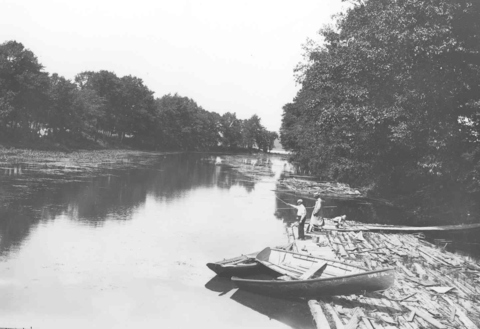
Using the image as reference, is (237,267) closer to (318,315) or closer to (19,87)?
(318,315)

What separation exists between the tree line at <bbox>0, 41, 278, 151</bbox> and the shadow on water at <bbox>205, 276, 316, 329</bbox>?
5974 cm

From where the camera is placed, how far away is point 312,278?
552 inches

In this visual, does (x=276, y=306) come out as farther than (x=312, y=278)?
Yes

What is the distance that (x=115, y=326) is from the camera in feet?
40.2

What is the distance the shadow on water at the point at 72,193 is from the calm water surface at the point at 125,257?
0.11 meters

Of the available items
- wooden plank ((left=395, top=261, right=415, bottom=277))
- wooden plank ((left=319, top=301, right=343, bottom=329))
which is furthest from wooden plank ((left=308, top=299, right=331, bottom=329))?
wooden plank ((left=395, top=261, right=415, bottom=277))

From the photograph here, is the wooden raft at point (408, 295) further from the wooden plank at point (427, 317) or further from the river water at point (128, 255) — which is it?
the river water at point (128, 255)

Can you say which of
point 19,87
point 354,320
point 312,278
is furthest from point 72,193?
point 19,87

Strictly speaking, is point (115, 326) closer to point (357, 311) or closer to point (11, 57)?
point (357, 311)

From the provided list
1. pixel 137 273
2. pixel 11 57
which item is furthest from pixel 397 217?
pixel 11 57

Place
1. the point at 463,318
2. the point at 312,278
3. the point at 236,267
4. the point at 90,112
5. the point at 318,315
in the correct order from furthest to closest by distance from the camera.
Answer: the point at 90,112 → the point at 236,267 → the point at 312,278 → the point at 318,315 → the point at 463,318

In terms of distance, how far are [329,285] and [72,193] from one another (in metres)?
26.0

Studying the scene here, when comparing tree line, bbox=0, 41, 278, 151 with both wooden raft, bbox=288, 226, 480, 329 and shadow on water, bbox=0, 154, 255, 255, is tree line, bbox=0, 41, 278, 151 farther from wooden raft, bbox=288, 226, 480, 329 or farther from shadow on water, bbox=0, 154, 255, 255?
wooden raft, bbox=288, 226, 480, 329

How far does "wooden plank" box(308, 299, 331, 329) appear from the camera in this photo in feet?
38.7
